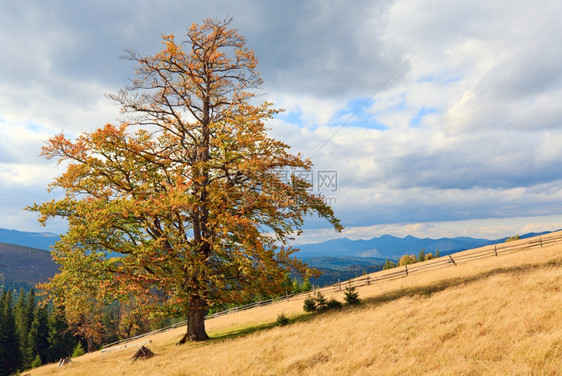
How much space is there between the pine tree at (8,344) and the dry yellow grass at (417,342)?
7463 cm

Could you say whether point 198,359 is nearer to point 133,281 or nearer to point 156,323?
point 133,281

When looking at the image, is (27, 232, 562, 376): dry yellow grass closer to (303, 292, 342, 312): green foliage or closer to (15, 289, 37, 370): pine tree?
(303, 292, 342, 312): green foliage

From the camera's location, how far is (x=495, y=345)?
8.23 meters

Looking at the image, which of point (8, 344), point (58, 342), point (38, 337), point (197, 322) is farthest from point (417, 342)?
point (8, 344)

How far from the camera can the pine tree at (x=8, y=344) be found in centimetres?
6538

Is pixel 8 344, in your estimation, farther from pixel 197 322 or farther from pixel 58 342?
pixel 197 322

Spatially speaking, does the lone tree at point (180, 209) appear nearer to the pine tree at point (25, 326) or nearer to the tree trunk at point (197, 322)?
the tree trunk at point (197, 322)

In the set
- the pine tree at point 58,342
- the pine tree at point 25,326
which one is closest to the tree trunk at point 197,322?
the pine tree at point 25,326

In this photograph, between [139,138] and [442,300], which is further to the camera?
[139,138]

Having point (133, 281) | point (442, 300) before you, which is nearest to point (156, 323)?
point (133, 281)

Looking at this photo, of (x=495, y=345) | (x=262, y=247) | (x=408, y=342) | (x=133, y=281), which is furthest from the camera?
(x=133, y=281)

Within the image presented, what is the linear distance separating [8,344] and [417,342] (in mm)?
88867

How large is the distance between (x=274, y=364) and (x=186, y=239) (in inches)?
306

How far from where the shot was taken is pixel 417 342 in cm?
955
